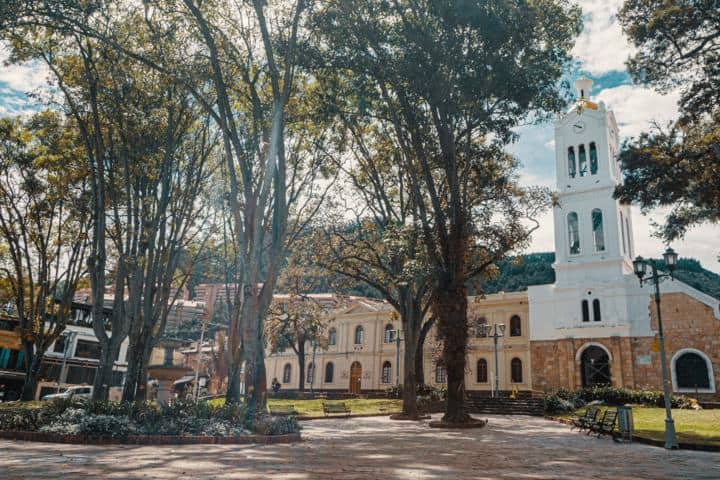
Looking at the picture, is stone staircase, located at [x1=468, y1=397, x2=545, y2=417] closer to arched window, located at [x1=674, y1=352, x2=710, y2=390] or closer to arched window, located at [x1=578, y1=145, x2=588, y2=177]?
arched window, located at [x1=674, y1=352, x2=710, y2=390]

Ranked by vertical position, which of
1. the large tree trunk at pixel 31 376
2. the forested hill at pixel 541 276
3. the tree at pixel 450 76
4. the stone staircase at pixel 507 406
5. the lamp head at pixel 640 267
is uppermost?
the forested hill at pixel 541 276

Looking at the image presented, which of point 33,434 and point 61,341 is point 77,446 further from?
point 61,341

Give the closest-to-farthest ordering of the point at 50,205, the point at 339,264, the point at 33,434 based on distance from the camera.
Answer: the point at 33,434
the point at 50,205
the point at 339,264

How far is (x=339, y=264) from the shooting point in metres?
23.8

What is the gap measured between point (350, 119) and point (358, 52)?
12.0 feet

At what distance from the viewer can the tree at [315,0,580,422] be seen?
1511 cm

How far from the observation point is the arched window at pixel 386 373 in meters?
45.5

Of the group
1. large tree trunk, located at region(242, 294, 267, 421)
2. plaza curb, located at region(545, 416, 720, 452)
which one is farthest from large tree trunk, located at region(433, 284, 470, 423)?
large tree trunk, located at region(242, 294, 267, 421)

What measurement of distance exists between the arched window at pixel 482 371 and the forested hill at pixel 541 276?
9867 millimetres

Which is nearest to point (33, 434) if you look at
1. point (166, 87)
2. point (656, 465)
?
point (166, 87)

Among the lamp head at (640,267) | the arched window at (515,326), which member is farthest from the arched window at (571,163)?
the lamp head at (640,267)

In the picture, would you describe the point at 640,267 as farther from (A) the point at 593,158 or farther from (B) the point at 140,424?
(A) the point at 593,158

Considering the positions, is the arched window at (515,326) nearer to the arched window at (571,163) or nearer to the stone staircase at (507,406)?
the stone staircase at (507,406)

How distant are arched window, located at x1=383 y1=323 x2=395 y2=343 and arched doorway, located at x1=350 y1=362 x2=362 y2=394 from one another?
3.56 meters
